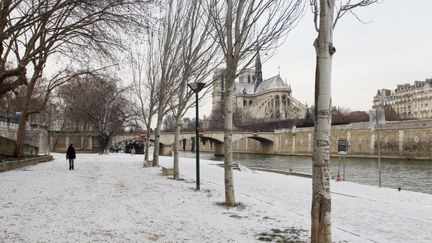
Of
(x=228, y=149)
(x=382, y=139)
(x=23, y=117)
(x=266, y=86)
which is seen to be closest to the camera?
(x=228, y=149)

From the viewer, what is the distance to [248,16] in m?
11.0

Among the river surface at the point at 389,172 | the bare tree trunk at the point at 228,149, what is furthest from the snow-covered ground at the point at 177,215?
the river surface at the point at 389,172

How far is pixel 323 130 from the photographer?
6.13 meters

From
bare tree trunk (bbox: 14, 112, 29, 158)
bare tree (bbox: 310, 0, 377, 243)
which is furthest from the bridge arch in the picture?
bare tree (bbox: 310, 0, 377, 243)

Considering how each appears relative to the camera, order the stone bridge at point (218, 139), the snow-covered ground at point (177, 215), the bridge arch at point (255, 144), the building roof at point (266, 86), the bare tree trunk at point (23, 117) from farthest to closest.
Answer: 1. the building roof at point (266, 86)
2. the bridge arch at point (255, 144)
3. the stone bridge at point (218, 139)
4. the bare tree trunk at point (23, 117)
5. the snow-covered ground at point (177, 215)

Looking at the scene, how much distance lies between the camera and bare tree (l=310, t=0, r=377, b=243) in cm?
612

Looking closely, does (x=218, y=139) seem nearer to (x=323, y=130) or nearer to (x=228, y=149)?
(x=228, y=149)

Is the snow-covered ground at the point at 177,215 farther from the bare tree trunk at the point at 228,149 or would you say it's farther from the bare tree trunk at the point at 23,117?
the bare tree trunk at the point at 23,117

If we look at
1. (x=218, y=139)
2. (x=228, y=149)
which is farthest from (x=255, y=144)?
(x=228, y=149)

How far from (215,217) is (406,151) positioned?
53.5 m

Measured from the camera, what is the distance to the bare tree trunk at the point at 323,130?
612 centimetres

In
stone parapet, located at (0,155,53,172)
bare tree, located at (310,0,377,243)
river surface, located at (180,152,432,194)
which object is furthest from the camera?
river surface, located at (180,152,432,194)

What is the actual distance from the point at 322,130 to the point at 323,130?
0.6 inches

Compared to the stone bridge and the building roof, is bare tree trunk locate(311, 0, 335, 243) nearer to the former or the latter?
the stone bridge
